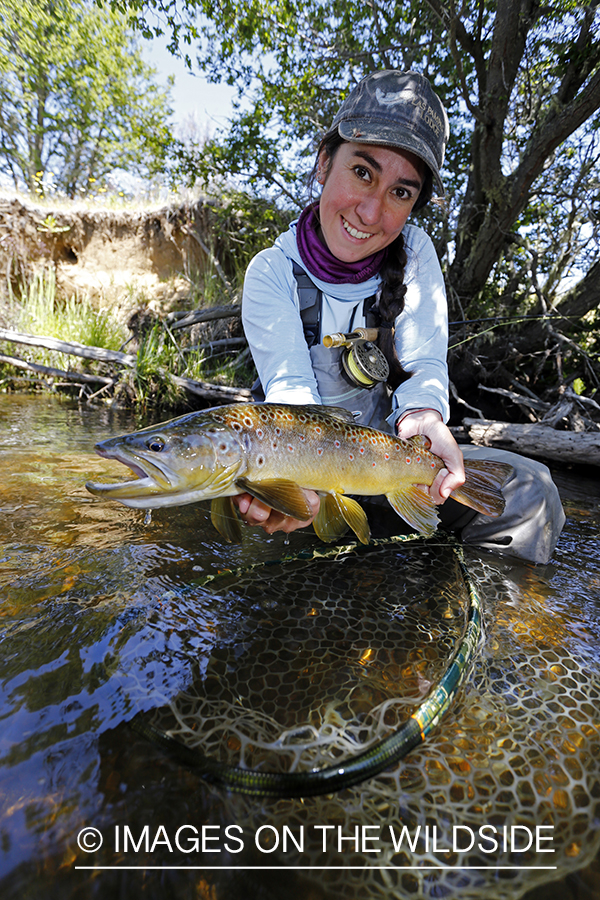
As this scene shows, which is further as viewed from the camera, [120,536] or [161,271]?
[161,271]

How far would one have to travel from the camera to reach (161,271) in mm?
14266

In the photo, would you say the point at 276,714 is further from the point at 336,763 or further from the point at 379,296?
the point at 379,296

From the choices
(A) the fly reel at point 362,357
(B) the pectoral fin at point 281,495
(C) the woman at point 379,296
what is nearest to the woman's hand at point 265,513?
(C) the woman at point 379,296

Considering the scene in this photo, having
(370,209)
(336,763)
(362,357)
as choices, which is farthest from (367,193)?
(336,763)

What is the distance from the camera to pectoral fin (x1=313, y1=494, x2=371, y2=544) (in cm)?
220

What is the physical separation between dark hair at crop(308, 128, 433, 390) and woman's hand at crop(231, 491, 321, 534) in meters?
1.36

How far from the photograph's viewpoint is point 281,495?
6.12 feet

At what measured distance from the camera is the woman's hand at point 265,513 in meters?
2.05

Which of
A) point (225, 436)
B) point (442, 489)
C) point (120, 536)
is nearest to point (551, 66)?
point (442, 489)

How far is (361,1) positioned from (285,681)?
359 inches

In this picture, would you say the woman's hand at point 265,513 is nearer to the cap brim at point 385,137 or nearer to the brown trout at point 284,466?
the brown trout at point 284,466

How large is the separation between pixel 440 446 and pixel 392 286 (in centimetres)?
128

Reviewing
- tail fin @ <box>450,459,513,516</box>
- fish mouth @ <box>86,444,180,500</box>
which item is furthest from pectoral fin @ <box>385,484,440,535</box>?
fish mouth @ <box>86,444,180,500</box>

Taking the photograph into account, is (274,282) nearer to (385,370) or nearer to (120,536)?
(385,370)
